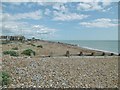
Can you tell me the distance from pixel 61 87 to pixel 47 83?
1046 mm

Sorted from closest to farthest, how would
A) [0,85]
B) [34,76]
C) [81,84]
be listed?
[0,85] < [81,84] < [34,76]

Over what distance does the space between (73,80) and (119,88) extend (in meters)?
2.46

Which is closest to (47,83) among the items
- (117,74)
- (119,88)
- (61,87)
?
(61,87)

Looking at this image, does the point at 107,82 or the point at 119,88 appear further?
the point at 107,82

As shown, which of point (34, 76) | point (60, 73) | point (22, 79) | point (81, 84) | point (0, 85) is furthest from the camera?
point (60, 73)

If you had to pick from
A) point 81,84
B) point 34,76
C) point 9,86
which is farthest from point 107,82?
point 9,86

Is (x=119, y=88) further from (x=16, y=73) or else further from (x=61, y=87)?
(x=16, y=73)

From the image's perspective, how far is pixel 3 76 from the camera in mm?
12906

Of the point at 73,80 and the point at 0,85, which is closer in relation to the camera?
the point at 0,85

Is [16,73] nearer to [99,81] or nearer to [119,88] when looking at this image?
[99,81]

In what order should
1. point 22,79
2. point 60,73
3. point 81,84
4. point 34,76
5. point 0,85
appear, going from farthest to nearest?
point 60,73, point 34,76, point 22,79, point 81,84, point 0,85

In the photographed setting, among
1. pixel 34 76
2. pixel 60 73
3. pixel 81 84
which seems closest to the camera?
pixel 81 84

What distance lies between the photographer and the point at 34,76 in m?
14.0

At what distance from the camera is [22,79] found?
13.1 meters
